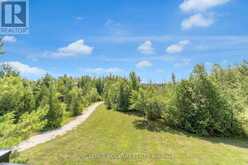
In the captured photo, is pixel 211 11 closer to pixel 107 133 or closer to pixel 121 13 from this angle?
pixel 121 13

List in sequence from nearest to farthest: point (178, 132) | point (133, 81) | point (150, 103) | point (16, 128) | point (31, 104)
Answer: point (16, 128) < point (178, 132) < point (31, 104) < point (150, 103) < point (133, 81)

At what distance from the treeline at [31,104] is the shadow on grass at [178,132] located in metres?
5.87

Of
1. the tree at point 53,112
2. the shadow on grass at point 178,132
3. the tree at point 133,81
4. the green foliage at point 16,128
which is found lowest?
the shadow on grass at point 178,132

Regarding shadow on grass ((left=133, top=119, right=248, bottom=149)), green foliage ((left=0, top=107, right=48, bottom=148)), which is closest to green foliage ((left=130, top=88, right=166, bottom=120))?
shadow on grass ((left=133, top=119, right=248, bottom=149))

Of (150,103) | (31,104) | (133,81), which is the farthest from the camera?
(133,81)

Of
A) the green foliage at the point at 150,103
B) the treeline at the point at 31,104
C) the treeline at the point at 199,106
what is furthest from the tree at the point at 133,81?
the treeline at the point at 31,104

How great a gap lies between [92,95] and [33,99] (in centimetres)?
1919

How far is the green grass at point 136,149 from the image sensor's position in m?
8.34

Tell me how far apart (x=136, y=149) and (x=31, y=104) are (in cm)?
878

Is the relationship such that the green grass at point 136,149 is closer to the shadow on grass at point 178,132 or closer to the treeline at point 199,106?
the shadow on grass at point 178,132

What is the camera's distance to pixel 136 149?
32.5ft

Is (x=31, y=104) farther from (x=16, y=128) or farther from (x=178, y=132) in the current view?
(x=16, y=128)

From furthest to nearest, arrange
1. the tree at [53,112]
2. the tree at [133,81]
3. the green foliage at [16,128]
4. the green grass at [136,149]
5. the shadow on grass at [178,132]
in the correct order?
the tree at [133,81] < the tree at [53,112] < the shadow on grass at [178,132] < the green grass at [136,149] < the green foliage at [16,128]

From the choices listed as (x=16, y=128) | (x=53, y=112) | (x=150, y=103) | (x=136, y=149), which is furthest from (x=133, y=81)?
(x=16, y=128)
